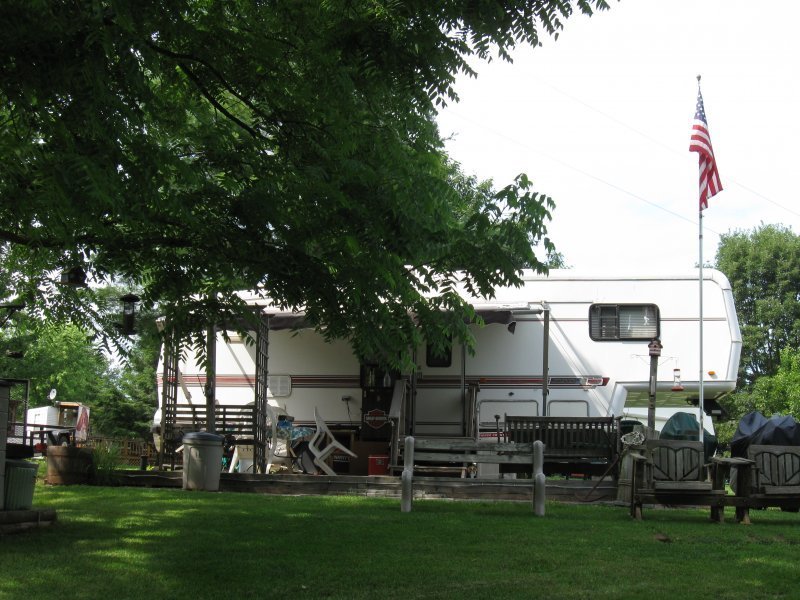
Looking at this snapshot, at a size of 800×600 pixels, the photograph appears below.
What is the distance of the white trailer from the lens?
49.9 feet

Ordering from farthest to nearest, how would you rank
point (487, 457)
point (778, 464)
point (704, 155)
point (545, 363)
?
point (704, 155), point (545, 363), point (487, 457), point (778, 464)

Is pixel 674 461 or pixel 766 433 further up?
pixel 766 433

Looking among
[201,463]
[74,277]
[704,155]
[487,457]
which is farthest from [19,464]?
[704,155]

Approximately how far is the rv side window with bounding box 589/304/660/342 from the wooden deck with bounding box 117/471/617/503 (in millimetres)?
3745

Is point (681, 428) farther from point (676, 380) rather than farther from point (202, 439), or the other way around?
point (202, 439)

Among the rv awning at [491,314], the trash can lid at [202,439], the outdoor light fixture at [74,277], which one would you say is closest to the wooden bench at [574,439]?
the rv awning at [491,314]

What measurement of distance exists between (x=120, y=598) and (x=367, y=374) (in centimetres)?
1014

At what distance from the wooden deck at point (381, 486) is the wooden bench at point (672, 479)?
131 cm

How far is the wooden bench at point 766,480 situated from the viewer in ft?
29.8

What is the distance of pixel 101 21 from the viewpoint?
4.79 metres

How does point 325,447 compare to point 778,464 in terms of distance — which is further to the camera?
point 325,447

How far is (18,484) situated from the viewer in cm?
789

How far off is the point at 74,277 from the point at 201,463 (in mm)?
4084

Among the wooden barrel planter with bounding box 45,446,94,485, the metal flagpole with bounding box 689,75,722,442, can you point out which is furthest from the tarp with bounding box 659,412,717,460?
the wooden barrel planter with bounding box 45,446,94,485
